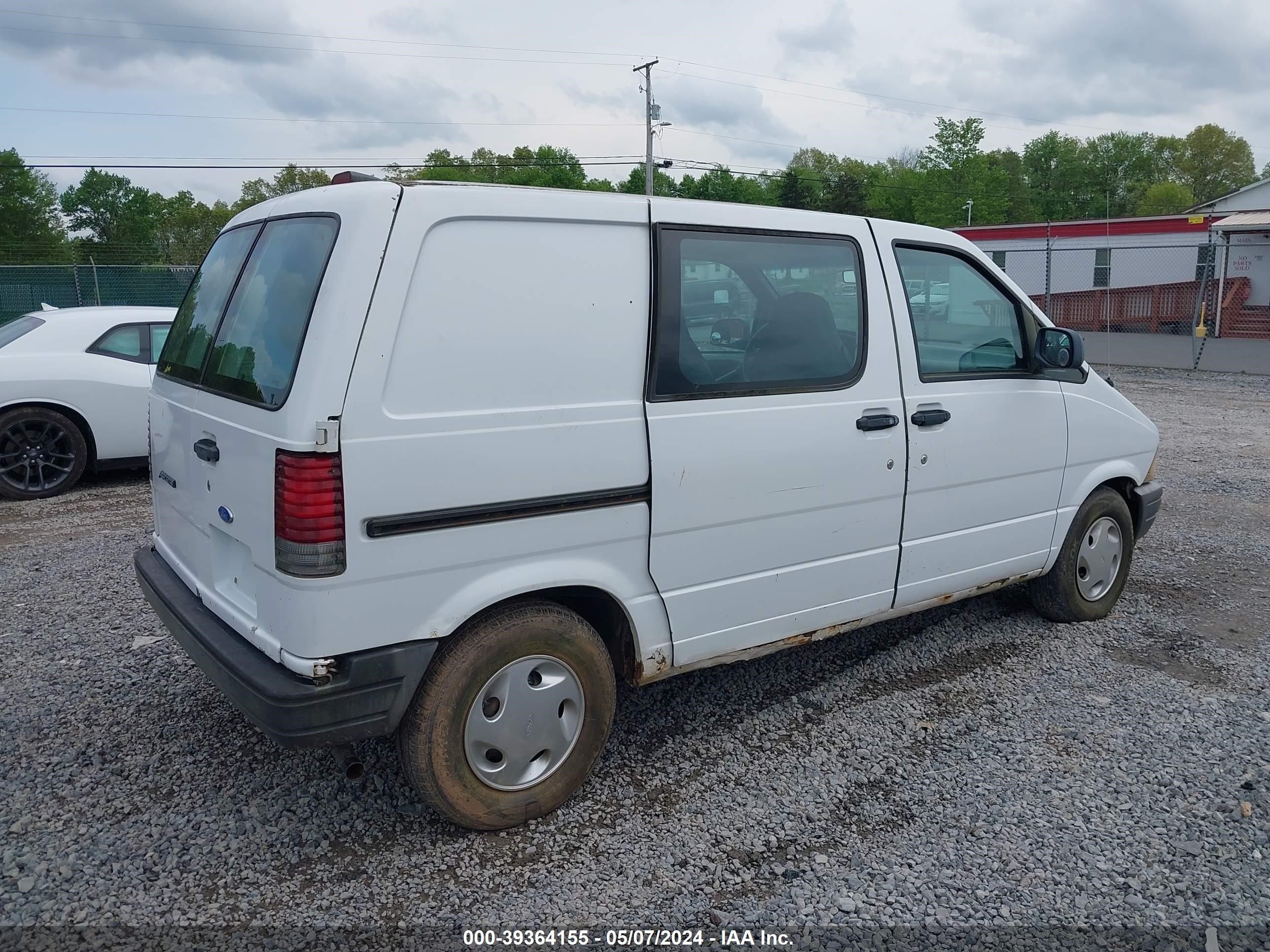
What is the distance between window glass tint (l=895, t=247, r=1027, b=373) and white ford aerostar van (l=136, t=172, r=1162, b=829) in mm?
21

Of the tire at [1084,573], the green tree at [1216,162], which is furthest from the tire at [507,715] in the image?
the green tree at [1216,162]

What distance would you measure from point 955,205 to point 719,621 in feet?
214

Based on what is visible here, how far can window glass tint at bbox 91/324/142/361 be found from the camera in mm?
8133

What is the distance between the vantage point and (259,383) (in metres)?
2.92

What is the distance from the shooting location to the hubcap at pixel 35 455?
25.3ft

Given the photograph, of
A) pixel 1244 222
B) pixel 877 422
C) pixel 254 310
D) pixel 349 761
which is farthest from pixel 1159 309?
pixel 349 761

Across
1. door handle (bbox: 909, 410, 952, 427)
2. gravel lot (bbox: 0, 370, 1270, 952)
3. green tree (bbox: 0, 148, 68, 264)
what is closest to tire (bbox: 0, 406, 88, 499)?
gravel lot (bbox: 0, 370, 1270, 952)

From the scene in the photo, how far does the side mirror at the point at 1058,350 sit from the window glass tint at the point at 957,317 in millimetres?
80

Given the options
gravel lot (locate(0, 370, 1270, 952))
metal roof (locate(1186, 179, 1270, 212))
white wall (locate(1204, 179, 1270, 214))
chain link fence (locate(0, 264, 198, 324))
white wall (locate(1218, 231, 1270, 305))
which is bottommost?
gravel lot (locate(0, 370, 1270, 952))

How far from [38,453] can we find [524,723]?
257 inches

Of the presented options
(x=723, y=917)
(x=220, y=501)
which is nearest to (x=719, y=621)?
(x=723, y=917)

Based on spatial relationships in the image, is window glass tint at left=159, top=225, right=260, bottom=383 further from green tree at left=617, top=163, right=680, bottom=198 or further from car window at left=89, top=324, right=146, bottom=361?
green tree at left=617, top=163, right=680, bottom=198

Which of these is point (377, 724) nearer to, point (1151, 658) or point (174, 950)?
point (174, 950)

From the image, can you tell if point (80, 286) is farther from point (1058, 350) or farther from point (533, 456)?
point (1058, 350)
